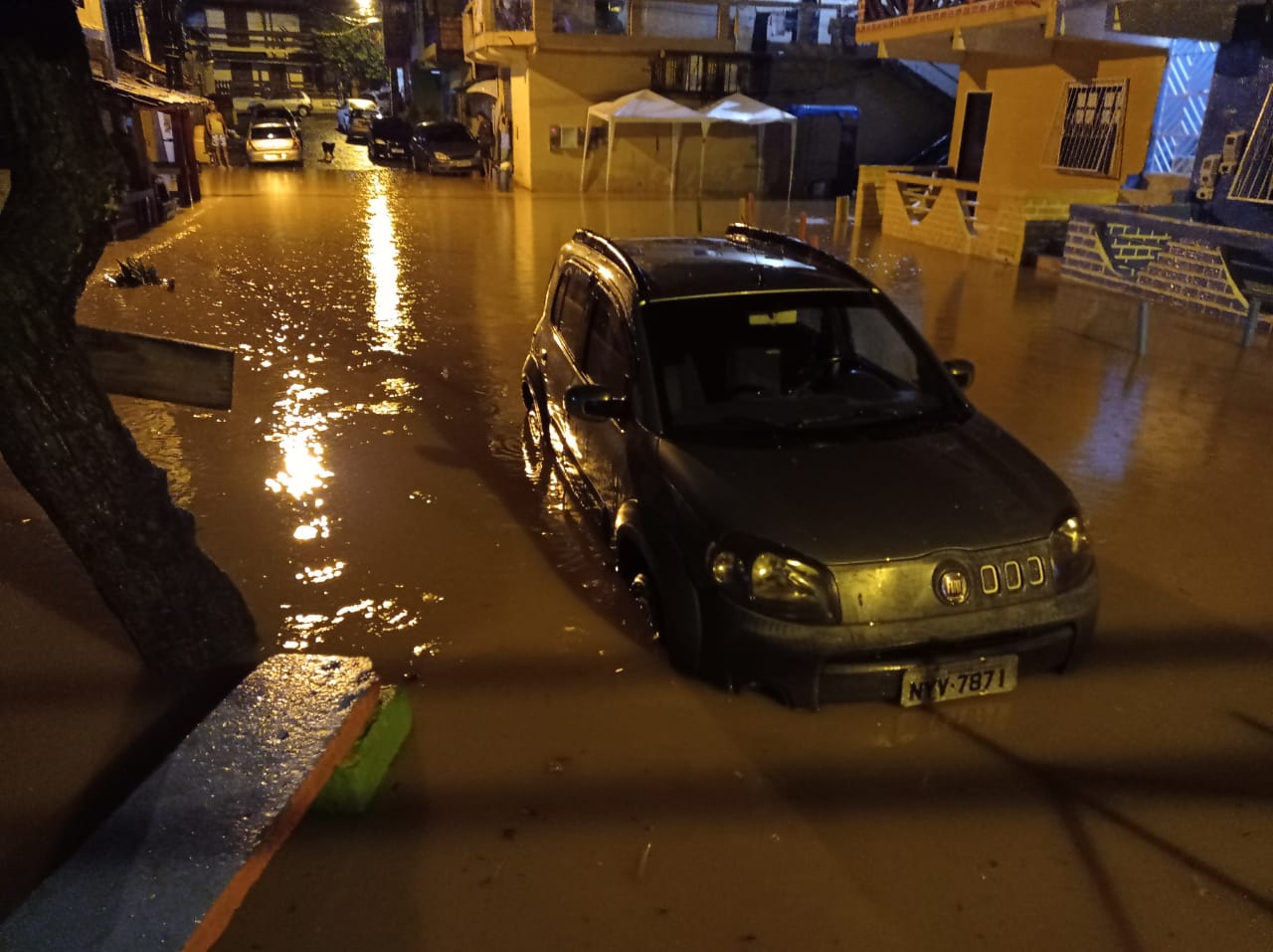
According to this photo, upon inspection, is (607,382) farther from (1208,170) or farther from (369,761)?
(1208,170)

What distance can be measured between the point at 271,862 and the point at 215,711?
68cm

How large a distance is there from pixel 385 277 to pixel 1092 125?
470 inches

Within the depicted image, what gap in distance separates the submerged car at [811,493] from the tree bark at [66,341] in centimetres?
193

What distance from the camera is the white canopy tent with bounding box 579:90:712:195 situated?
A: 24.6 m

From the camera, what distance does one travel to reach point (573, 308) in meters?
5.65

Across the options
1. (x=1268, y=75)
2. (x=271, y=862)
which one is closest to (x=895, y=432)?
(x=271, y=862)

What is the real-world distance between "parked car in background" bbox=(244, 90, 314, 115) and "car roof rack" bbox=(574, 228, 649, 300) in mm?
56524

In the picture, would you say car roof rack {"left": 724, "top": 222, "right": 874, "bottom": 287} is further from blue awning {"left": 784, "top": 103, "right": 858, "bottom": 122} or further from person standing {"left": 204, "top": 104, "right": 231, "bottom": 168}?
person standing {"left": 204, "top": 104, "right": 231, "bottom": 168}

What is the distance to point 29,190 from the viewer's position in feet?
11.0

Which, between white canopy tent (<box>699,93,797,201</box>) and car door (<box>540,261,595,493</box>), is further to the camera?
white canopy tent (<box>699,93,797,201</box>)

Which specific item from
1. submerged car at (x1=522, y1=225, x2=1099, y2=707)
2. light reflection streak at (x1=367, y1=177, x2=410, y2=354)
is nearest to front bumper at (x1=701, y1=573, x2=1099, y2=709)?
submerged car at (x1=522, y1=225, x2=1099, y2=707)

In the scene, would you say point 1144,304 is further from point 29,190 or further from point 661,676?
point 29,190

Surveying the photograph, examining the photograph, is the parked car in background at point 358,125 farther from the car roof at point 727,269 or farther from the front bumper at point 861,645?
the front bumper at point 861,645

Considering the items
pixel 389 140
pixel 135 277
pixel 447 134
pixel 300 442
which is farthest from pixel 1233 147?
pixel 389 140
